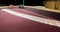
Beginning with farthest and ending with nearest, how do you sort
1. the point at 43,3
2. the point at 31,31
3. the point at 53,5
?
the point at 43,3, the point at 53,5, the point at 31,31

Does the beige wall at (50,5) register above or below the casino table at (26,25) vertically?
below

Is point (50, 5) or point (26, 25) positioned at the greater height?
point (26, 25)

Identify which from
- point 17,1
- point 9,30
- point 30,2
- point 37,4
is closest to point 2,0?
point 17,1

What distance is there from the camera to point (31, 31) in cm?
211

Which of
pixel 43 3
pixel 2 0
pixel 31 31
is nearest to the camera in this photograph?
pixel 31 31

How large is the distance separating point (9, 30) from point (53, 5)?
3578 millimetres

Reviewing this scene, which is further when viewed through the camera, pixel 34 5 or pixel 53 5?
pixel 34 5

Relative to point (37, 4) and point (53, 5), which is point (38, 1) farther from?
point (53, 5)

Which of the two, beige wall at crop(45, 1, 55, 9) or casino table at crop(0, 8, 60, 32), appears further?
beige wall at crop(45, 1, 55, 9)

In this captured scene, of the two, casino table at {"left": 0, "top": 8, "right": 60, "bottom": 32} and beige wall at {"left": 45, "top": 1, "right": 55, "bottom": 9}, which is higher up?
casino table at {"left": 0, "top": 8, "right": 60, "bottom": 32}

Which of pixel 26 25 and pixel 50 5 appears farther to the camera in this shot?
pixel 50 5

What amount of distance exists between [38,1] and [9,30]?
4419 mm

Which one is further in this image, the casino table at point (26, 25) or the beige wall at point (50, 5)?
the beige wall at point (50, 5)

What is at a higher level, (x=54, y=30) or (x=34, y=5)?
(x=54, y=30)
